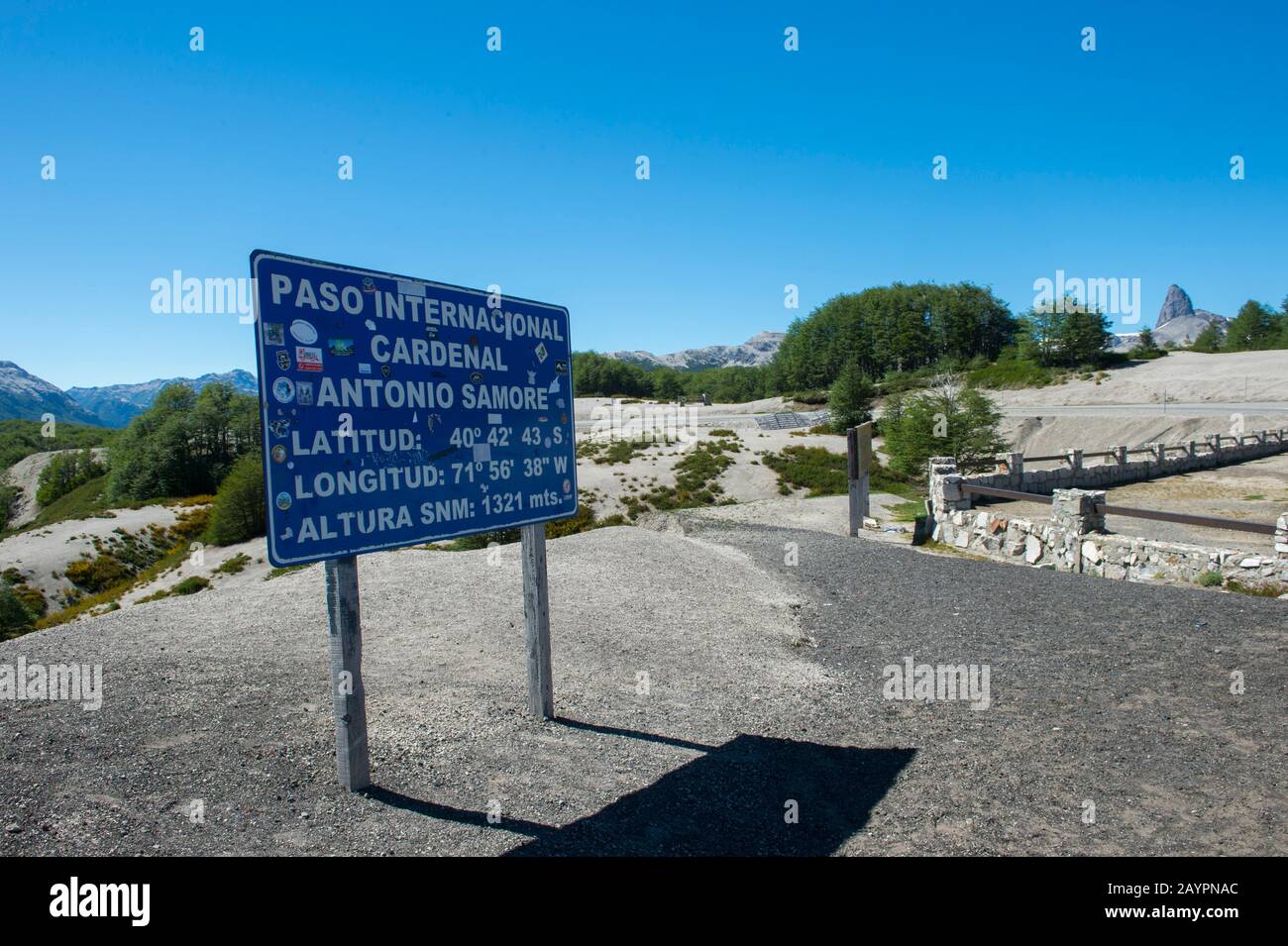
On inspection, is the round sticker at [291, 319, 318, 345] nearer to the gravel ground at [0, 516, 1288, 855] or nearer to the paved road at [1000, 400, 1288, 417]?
the gravel ground at [0, 516, 1288, 855]

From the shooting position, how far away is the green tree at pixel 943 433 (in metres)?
30.1

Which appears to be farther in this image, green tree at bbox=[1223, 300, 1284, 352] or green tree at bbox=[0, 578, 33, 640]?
green tree at bbox=[1223, 300, 1284, 352]

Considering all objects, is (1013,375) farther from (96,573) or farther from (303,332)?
(303,332)

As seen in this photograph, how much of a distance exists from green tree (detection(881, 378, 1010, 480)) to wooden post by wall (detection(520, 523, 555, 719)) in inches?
1030

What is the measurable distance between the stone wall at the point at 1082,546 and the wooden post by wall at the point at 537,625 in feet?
34.0

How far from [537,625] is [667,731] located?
1422 mm

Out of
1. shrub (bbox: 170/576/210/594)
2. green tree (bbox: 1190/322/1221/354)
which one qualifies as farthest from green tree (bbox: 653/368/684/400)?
shrub (bbox: 170/576/210/594)

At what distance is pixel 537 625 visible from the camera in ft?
20.9

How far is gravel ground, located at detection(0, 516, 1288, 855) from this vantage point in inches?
178

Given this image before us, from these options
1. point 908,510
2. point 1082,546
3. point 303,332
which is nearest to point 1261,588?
point 1082,546

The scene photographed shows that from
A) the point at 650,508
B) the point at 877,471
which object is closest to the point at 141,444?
the point at 650,508

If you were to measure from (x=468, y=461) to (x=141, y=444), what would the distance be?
74051mm

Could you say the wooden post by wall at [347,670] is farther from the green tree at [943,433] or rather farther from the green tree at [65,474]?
the green tree at [65,474]
